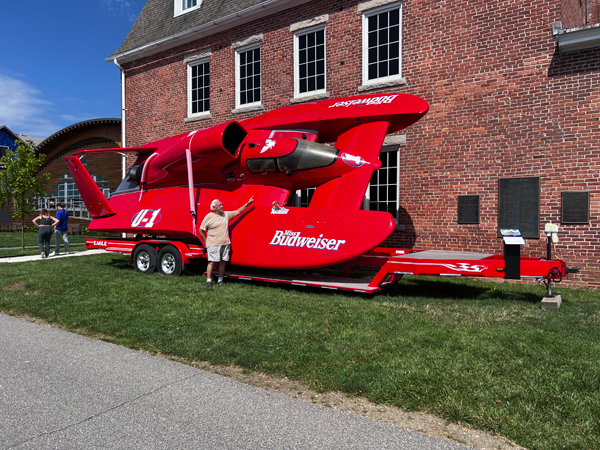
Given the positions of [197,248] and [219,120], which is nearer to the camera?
[197,248]

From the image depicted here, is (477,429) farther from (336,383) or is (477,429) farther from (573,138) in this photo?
(573,138)

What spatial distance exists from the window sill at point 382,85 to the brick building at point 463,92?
0.09 ft

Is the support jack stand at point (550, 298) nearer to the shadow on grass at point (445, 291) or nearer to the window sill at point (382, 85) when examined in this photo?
the shadow on grass at point (445, 291)

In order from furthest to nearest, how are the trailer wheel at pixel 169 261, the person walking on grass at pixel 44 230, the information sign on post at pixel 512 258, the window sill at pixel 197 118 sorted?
the window sill at pixel 197 118
the person walking on grass at pixel 44 230
the trailer wheel at pixel 169 261
the information sign on post at pixel 512 258

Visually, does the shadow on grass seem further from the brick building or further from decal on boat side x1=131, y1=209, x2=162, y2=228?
decal on boat side x1=131, y1=209, x2=162, y2=228

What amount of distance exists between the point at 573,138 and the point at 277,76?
7840mm

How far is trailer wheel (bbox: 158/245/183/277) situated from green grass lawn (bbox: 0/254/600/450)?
3.05ft

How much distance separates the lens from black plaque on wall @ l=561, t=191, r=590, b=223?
8859 millimetres

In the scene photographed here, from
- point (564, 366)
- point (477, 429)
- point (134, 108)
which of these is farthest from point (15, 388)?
point (134, 108)

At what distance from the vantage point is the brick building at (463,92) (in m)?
8.97

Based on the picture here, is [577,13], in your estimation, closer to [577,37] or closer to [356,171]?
[577,37]

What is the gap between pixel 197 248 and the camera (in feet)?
32.0

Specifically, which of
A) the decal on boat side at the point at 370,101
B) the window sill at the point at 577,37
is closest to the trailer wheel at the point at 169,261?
the decal on boat side at the point at 370,101

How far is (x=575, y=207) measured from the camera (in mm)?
8961
